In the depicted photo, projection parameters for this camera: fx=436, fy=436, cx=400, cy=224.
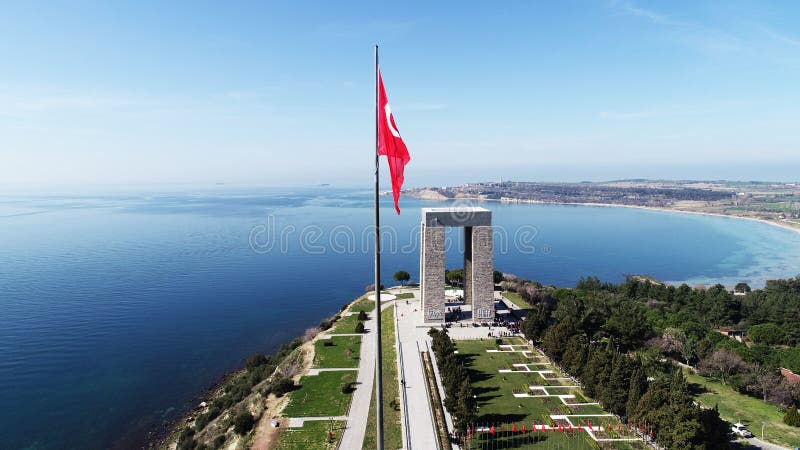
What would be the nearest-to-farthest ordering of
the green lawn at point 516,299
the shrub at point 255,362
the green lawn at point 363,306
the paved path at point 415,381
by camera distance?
the paved path at point 415,381 < the shrub at point 255,362 < the green lawn at point 363,306 < the green lawn at point 516,299

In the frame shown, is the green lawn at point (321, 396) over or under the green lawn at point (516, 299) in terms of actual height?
under

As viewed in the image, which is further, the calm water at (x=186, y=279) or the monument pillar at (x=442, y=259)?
the monument pillar at (x=442, y=259)

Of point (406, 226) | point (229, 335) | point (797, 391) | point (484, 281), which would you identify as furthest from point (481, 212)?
point (406, 226)

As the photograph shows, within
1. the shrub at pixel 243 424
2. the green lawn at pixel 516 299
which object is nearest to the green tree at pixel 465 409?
the shrub at pixel 243 424

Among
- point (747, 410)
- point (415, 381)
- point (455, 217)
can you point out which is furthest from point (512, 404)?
point (455, 217)

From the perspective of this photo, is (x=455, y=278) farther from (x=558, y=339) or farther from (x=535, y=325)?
(x=558, y=339)

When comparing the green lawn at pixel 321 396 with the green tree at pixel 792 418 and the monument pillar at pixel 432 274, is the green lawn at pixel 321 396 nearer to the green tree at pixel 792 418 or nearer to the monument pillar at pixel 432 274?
the monument pillar at pixel 432 274

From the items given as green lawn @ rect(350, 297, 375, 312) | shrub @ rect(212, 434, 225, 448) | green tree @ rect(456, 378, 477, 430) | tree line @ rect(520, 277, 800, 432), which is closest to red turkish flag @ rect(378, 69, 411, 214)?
green tree @ rect(456, 378, 477, 430)

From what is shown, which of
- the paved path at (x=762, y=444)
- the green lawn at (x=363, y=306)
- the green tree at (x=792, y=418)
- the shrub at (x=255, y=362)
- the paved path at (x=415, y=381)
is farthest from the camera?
the green lawn at (x=363, y=306)
